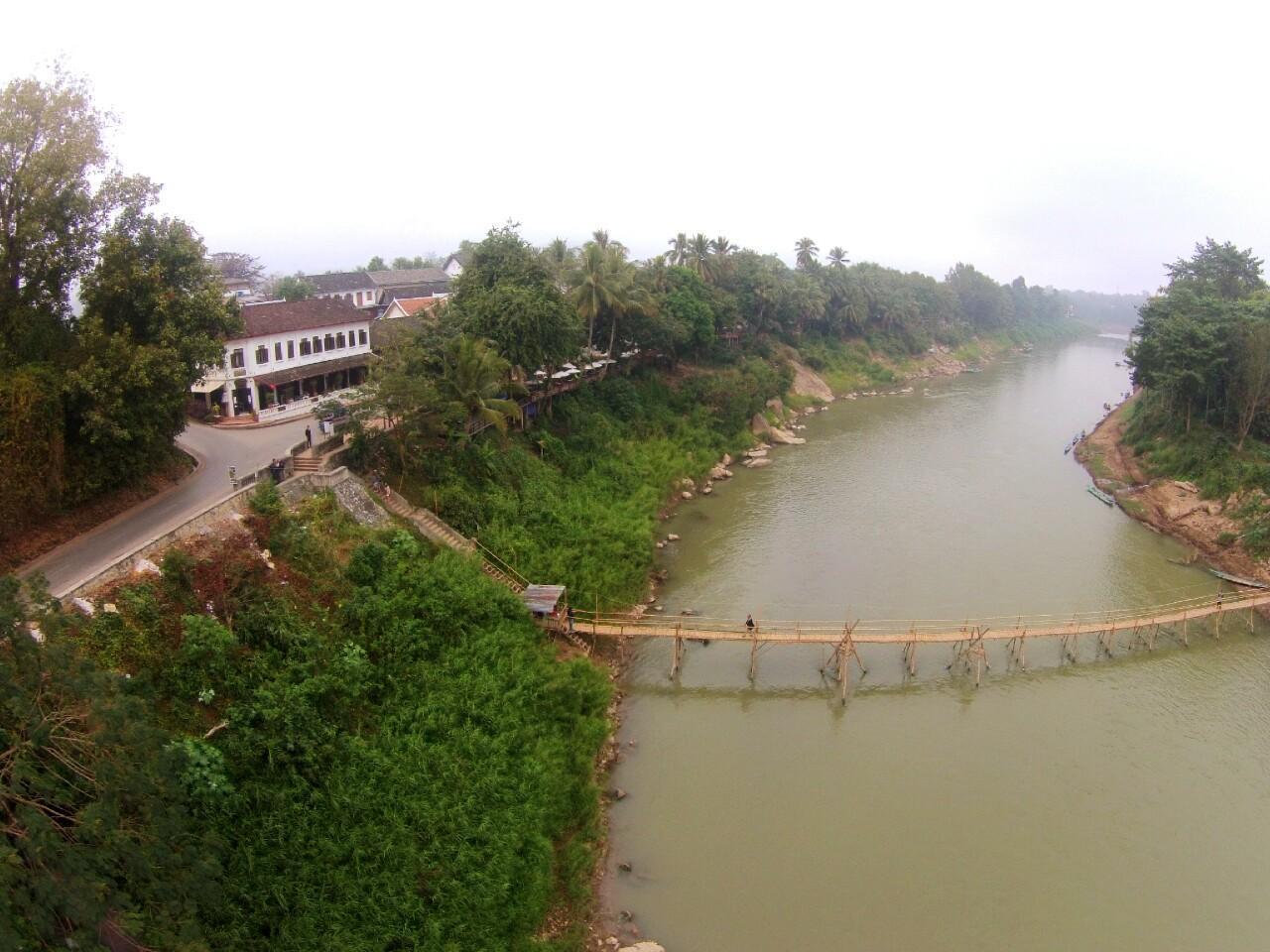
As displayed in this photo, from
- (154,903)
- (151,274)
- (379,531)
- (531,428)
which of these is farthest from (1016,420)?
(154,903)

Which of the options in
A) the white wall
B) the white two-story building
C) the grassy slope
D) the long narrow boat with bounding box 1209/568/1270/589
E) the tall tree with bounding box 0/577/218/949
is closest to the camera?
the tall tree with bounding box 0/577/218/949

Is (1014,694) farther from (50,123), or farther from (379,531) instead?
(50,123)

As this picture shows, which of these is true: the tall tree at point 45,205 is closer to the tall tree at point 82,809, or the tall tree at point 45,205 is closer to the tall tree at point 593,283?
the tall tree at point 82,809

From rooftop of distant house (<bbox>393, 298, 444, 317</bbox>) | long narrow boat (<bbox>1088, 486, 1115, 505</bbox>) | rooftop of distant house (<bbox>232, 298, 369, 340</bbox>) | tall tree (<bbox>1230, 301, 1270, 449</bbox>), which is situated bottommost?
long narrow boat (<bbox>1088, 486, 1115, 505</bbox>)

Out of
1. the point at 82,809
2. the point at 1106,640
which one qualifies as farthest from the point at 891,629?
the point at 82,809

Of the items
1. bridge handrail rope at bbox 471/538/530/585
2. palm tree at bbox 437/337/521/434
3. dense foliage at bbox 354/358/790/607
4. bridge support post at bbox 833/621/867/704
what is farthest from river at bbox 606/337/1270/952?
palm tree at bbox 437/337/521/434

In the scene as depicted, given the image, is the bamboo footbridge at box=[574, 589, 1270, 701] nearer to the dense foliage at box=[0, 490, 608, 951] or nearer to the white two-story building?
the dense foliage at box=[0, 490, 608, 951]

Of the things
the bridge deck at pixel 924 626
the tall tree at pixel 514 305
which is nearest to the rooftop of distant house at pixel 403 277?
the tall tree at pixel 514 305

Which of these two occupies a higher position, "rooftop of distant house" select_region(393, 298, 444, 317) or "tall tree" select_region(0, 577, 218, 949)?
"rooftop of distant house" select_region(393, 298, 444, 317)
